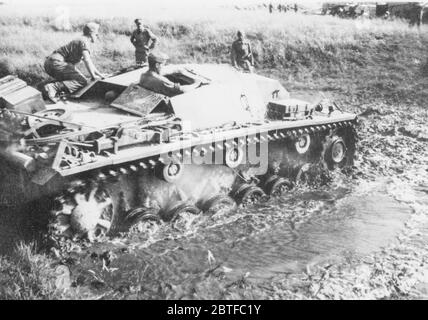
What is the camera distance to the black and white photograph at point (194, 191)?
5621 millimetres

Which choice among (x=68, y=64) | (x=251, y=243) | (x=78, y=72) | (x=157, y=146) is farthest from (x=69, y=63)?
(x=251, y=243)

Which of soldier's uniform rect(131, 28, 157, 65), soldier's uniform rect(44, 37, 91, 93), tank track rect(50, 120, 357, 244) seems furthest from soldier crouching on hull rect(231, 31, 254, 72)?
soldier's uniform rect(44, 37, 91, 93)

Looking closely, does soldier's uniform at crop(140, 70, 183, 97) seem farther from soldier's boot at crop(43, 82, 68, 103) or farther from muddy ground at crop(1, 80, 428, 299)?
muddy ground at crop(1, 80, 428, 299)

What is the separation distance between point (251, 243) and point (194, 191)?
4.37 feet

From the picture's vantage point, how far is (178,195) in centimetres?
736

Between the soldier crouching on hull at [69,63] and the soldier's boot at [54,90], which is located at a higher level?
the soldier crouching on hull at [69,63]

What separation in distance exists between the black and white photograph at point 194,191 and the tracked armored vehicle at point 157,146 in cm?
2

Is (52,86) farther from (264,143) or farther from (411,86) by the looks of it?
(411,86)

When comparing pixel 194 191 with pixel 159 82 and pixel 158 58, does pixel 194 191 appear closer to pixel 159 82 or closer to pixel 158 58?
pixel 159 82

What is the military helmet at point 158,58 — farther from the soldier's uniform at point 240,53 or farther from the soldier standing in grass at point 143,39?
the soldier standing in grass at point 143,39

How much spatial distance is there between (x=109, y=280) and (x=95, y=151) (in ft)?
4.97

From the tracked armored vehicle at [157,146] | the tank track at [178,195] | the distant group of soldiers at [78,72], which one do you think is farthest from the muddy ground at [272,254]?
the distant group of soldiers at [78,72]

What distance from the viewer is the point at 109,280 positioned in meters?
5.62
